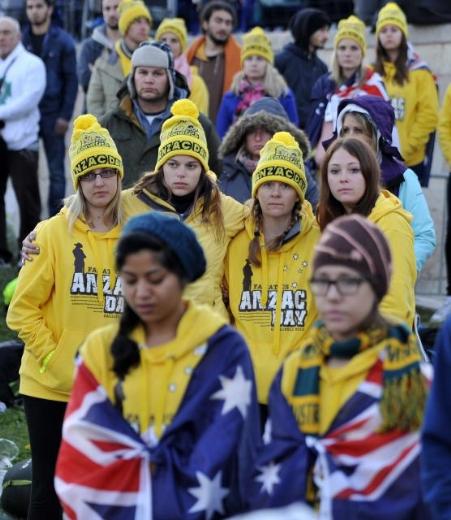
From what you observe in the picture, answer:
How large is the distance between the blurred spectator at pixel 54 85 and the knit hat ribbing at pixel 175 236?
30.0 ft

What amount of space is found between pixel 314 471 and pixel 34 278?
243cm

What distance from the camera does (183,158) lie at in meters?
7.54

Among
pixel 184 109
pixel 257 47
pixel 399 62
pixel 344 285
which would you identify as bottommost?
pixel 344 285

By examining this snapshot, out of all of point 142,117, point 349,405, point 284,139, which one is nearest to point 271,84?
point 142,117

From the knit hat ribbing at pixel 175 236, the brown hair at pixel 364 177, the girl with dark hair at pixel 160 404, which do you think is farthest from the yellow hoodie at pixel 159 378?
the brown hair at pixel 364 177

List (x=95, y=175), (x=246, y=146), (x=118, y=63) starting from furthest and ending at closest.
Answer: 1. (x=118, y=63)
2. (x=246, y=146)
3. (x=95, y=175)

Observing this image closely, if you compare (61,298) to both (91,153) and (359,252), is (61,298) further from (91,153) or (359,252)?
(359,252)

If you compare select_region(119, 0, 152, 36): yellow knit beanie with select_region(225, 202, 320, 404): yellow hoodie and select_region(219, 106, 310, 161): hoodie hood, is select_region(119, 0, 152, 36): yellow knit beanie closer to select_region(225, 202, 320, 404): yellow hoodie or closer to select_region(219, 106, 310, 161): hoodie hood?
select_region(219, 106, 310, 161): hoodie hood

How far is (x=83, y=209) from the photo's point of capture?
23.4ft

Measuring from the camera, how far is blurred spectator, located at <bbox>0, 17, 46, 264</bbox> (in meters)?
13.5

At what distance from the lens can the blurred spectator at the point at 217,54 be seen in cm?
1349

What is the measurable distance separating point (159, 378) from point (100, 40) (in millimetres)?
8781

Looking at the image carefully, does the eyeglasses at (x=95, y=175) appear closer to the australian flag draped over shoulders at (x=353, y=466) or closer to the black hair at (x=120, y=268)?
the black hair at (x=120, y=268)

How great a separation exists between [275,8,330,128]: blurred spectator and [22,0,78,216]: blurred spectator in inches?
81.7
